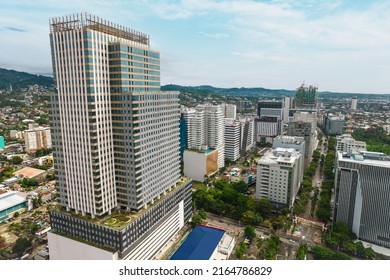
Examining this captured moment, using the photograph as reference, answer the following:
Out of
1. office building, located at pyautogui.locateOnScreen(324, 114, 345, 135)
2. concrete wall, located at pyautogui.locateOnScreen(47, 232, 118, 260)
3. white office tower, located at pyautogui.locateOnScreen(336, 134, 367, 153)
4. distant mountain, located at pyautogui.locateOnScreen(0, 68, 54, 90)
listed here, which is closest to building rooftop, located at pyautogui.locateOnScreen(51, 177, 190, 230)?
concrete wall, located at pyautogui.locateOnScreen(47, 232, 118, 260)

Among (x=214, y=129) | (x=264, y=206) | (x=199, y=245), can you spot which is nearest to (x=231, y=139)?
(x=214, y=129)

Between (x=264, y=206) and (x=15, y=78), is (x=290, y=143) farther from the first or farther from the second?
(x=15, y=78)

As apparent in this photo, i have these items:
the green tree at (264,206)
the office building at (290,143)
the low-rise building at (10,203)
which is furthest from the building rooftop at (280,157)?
the low-rise building at (10,203)

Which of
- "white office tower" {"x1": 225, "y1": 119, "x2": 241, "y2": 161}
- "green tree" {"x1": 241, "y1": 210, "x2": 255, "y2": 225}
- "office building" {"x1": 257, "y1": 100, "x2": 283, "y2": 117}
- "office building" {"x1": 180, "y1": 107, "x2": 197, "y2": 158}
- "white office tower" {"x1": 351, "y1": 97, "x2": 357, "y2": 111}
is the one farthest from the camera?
"white office tower" {"x1": 351, "y1": 97, "x2": 357, "y2": 111}

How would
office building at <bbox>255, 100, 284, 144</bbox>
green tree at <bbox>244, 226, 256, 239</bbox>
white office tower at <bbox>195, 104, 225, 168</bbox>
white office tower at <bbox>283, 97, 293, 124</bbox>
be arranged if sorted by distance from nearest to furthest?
green tree at <bbox>244, 226, 256, 239</bbox> < white office tower at <bbox>195, 104, 225, 168</bbox> < office building at <bbox>255, 100, 284, 144</bbox> < white office tower at <bbox>283, 97, 293, 124</bbox>

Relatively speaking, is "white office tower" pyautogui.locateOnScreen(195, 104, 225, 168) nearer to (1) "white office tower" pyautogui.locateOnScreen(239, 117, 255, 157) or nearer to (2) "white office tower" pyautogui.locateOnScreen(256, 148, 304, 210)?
(1) "white office tower" pyautogui.locateOnScreen(239, 117, 255, 157)

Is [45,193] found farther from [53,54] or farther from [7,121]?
[7,121]

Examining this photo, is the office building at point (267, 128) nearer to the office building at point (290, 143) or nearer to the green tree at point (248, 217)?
the office building at point (290, 143)
